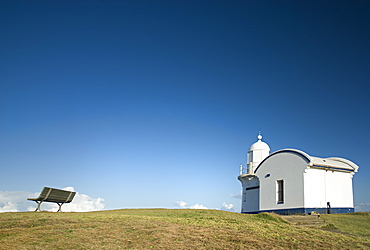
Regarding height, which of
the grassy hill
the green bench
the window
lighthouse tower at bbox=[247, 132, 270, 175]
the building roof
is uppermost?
lighthouse tower at bbox=[247, 132, 270, 175]

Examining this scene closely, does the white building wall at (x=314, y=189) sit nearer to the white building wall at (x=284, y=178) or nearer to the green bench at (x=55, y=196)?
the white building wall at (x=284, y=178)

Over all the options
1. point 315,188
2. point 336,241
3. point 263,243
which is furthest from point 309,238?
point 315,188

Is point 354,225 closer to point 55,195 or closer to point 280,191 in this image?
point 280,191

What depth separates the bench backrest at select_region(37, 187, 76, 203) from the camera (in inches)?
626

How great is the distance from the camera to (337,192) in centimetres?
2275

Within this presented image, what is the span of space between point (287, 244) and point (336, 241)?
2.49 meters

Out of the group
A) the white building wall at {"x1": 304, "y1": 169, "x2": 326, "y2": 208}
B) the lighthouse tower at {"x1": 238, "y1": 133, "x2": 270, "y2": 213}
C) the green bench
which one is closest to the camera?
the green bench

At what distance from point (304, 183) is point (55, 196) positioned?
1565cm

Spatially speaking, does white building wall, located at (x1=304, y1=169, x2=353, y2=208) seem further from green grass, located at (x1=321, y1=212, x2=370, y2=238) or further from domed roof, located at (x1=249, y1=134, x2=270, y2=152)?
domed roof, located at (x1=249, y1=134, x2=270, y2=152)

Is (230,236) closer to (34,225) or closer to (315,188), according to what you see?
(34,225)

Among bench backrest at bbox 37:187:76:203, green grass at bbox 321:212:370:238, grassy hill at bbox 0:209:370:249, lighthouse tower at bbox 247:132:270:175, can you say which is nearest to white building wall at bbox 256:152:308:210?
lighthouse tower at bbox 247:132:270:175

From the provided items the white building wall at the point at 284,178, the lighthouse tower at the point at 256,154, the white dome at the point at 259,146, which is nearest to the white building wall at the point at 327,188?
the white building wall at the point at 284,178

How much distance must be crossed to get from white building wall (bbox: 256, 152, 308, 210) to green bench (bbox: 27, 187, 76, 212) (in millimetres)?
14329

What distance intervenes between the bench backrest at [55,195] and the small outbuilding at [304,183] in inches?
567
